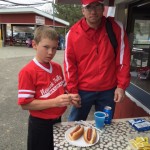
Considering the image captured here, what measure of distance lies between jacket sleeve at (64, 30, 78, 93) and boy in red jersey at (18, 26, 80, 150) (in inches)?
12.3

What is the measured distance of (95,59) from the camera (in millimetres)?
2203

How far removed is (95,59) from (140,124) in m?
0.74

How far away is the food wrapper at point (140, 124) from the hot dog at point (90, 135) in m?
0.38

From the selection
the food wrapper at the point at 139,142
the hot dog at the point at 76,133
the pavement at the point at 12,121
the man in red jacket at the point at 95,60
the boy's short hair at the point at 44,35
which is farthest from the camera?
the pavement at the point at 12,121

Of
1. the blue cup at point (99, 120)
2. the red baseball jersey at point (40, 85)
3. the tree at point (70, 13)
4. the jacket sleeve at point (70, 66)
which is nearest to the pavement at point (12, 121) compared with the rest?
the jacket sleeve at point (70, 66)

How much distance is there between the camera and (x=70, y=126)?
1.84m

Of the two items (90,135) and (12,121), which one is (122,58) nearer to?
(90,135)

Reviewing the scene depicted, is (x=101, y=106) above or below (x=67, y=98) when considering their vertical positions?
below

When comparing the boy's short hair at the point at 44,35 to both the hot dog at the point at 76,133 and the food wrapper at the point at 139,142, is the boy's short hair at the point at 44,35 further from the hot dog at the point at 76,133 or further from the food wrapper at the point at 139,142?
the food wrapper at the point at 139,142

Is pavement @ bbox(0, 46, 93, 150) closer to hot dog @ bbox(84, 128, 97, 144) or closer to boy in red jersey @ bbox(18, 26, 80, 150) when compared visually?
boy in red jersey @ bbox(18, 26, 80, 150)

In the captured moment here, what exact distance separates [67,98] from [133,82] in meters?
2.20

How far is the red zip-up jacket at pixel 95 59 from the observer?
2209 mm

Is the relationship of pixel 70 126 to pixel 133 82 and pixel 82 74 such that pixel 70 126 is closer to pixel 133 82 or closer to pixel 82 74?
pixel 82 74

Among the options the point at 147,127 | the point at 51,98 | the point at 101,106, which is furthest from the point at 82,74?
the point at 147,127
